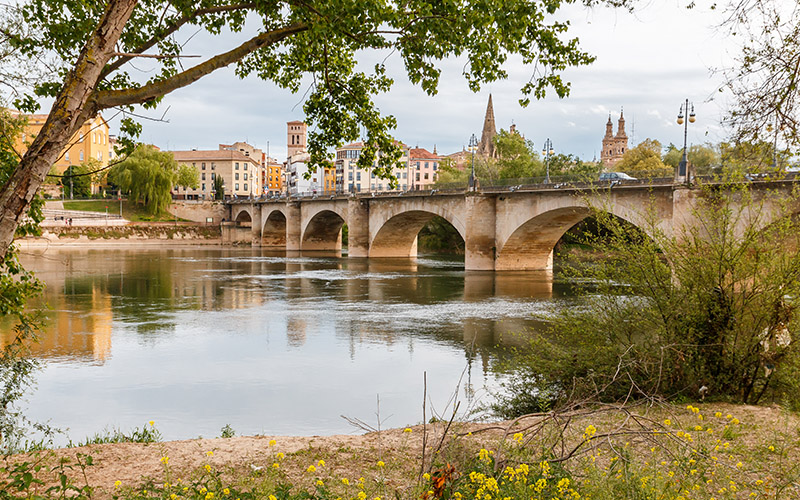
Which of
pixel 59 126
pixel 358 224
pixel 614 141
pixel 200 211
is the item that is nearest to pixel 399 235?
pixel 358 224

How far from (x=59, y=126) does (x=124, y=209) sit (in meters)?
78.0

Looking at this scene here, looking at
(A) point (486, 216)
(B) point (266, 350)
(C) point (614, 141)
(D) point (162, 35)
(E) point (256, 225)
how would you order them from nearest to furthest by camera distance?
(D) point (162, 35), (B) point (266, 350), (A) point (486, 216), (E) point (256, 225), (C) point (614, 141)

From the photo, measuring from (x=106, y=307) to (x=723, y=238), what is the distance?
19174mm

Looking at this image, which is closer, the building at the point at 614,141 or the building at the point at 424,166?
the building at the point at 424,166

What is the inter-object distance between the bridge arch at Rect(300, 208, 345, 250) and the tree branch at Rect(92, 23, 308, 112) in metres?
53.1

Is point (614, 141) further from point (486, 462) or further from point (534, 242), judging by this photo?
point (486, 462)

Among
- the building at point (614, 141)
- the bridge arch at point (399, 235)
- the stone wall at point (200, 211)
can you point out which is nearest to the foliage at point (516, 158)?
the bridge arch at point (399, 235)

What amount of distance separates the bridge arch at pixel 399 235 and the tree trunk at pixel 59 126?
4132 cm

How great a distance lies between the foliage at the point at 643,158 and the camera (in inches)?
2232

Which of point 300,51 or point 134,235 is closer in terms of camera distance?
point 300,51

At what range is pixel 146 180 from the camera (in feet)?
237

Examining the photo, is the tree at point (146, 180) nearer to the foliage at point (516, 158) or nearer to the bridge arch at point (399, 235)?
the bridge arch at point (399, 235)

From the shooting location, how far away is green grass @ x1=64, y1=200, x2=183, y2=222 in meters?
74.9

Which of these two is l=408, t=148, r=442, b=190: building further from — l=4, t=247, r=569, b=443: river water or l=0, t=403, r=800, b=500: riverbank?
l=0, t=403, r=800, b=500: riverbank
